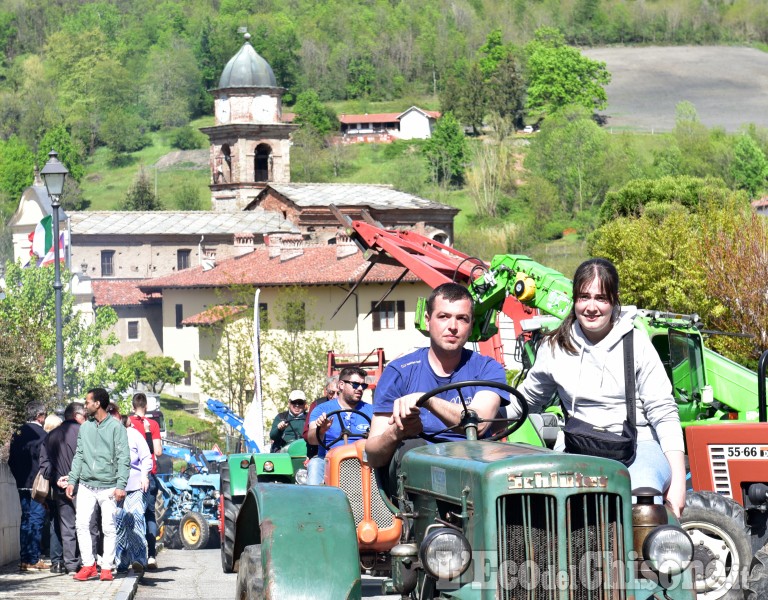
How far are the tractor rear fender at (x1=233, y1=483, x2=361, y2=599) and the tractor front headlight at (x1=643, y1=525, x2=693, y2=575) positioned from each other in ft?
5.39

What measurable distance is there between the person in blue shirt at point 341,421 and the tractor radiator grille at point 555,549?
6190mm

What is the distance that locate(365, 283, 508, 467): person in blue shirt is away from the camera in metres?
7.83

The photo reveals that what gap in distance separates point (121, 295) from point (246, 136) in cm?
1642

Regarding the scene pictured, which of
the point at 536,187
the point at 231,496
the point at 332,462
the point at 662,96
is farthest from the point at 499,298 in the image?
the point at 662,96

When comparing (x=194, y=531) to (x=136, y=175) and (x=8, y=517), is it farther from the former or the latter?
(x=136, y=175)

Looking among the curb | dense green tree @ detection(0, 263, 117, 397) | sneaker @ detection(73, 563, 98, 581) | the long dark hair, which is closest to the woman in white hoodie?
the long dark hair

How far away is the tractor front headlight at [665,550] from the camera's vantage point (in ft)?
22.6

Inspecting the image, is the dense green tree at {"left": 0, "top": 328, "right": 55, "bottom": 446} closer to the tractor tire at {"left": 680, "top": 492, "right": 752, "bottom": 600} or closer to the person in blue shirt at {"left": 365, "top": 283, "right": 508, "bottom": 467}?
the tractor tire at {"left": 680, "top": 492, "right": 752, "bottom": 600}

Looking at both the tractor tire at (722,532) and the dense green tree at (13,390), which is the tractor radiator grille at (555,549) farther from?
the dense green tree at (13,390)

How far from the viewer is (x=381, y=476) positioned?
8.36 meters

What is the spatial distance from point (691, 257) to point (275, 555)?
34.3m

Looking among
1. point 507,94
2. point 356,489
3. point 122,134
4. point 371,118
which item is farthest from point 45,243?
point 371,118

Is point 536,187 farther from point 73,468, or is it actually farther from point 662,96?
point 73,468

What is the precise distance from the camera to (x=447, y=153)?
165750 millimetres
